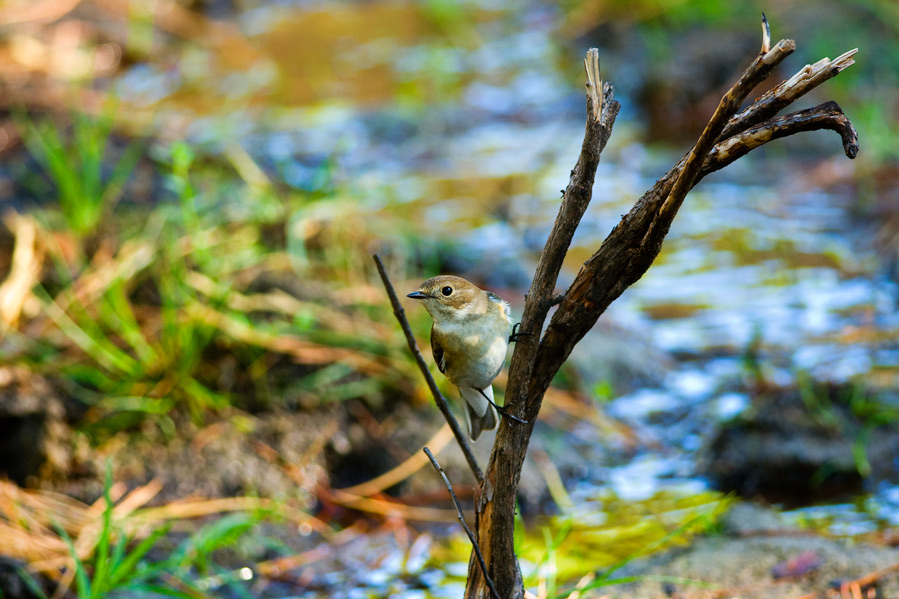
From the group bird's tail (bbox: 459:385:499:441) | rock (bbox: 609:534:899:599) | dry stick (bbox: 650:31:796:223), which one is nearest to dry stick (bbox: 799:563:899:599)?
rock (bbox: 609:534:899:599)

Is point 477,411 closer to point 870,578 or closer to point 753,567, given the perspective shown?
point 753,567

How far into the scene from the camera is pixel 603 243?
71.4 inches

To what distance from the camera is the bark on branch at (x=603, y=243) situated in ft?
5.14

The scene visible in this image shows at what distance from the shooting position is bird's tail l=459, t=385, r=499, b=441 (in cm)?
261

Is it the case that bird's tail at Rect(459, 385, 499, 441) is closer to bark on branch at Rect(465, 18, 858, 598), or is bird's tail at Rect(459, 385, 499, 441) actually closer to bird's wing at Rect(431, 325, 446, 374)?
bird's wing at Rect(431, 325, 446, 374)

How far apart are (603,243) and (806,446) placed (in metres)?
2.59

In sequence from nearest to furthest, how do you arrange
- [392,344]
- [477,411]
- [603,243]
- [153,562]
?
[603,243], [477,411], [153,562], [392,344]

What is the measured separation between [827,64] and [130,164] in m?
5.98

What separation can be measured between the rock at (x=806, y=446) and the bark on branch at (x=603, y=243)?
2195 millimetres

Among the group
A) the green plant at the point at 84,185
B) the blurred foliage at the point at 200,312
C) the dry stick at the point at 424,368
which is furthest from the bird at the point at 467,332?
the green plant at the point at 84,185

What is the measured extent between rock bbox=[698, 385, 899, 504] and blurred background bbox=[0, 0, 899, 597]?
12mm

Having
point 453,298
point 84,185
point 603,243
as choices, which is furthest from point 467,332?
point 84,185

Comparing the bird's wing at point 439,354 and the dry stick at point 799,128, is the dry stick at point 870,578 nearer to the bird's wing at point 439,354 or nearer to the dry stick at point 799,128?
the bird's wing at point 439,354

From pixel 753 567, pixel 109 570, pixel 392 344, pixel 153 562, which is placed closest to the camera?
pixel 109 570
